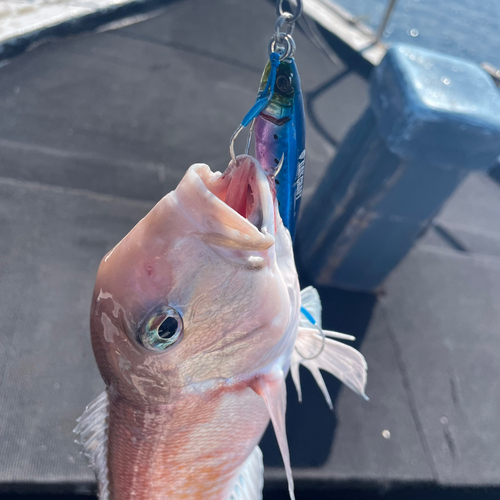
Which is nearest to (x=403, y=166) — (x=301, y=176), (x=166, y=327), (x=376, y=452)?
(x=301, y=176)

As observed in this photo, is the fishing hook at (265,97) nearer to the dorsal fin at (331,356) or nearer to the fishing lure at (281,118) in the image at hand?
the fishing lure at (281,118)

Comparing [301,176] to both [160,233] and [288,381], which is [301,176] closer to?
[160,233]

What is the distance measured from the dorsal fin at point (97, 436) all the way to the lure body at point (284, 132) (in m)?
0.87

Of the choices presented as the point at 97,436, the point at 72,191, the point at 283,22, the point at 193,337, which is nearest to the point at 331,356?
the point at 193,337

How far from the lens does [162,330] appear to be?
0.92 metres

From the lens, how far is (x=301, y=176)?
1.11 m

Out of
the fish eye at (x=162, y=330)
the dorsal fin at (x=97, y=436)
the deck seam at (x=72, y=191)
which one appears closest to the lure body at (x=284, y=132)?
the fish eye at (x=162, y=330)

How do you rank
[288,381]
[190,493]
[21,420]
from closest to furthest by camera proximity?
[190,493] → [21,420] → [288,381]

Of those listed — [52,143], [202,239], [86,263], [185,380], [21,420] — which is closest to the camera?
[202,239]

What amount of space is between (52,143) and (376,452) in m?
3.24

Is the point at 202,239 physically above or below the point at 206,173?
below

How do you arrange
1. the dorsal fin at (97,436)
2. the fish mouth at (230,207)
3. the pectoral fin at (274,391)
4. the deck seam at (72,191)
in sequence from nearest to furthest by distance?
1. the fish mouth at (230,207)
2. the pectoral fin at (274,391)
3. the dorsal fin at (97,436)
4. the deck seam at (72,191)

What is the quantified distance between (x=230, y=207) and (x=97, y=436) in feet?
3.09

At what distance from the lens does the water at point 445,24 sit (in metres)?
11.8
